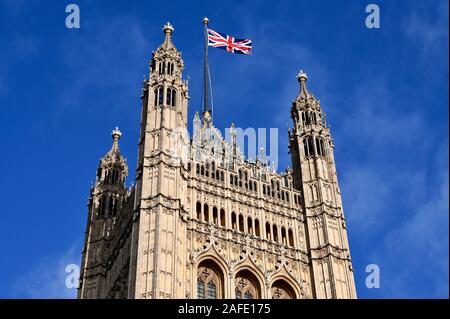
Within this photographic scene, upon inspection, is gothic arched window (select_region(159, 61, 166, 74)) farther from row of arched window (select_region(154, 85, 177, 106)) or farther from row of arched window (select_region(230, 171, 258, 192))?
row of arched window (select_region(230, 171, 258, 192))

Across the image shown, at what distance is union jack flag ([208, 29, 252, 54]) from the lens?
55969 mm

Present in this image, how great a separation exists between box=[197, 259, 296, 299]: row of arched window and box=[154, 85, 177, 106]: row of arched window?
424 inches

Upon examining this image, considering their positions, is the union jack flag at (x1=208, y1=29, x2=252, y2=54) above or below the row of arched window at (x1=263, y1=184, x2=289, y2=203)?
above

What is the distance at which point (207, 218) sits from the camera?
158 ft

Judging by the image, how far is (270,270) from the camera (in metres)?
47.1

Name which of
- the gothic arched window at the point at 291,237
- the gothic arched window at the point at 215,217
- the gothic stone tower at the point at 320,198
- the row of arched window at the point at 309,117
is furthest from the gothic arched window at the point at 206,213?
the row of arched window at the point at 309,117

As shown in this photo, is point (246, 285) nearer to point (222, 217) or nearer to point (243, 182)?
point (222, 217)

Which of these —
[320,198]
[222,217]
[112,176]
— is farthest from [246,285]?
[112,176]

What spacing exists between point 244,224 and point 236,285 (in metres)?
4.22

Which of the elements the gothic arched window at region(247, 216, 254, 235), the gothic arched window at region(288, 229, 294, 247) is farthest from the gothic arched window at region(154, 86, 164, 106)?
the gothic arched window at region(288, 229, 294, 247)
